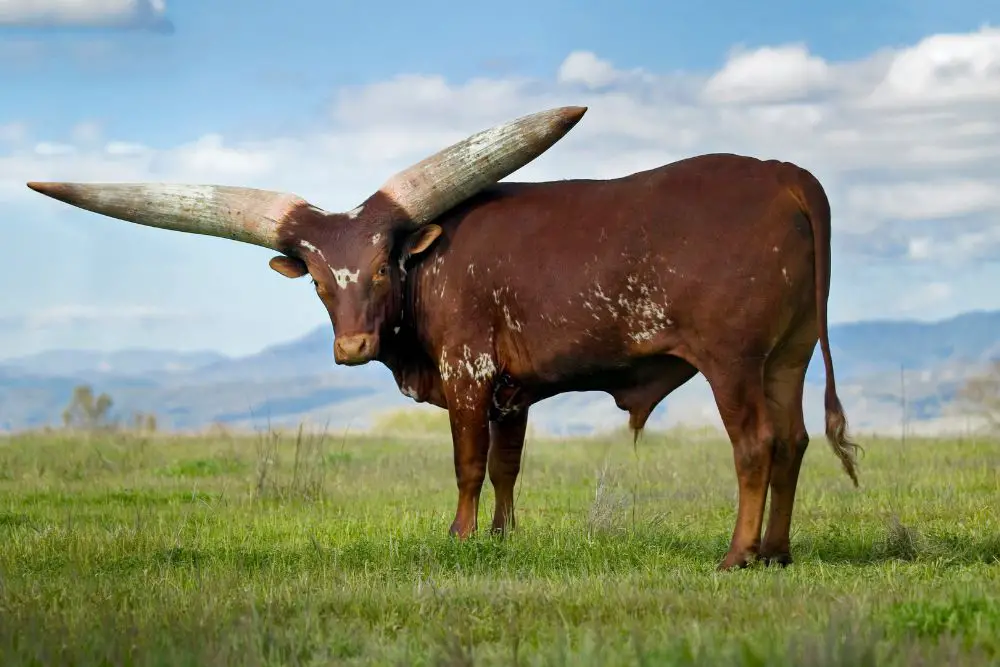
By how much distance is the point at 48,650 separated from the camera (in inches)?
217

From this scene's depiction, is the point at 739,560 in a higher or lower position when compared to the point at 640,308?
lower

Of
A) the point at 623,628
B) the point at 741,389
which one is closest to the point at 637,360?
the point at 741,389

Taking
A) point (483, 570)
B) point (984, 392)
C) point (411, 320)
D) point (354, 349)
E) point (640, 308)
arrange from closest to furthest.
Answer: point (483, 570) < point (640, 308) < point (354, 349) < point (411, 320) < point (984, 392)

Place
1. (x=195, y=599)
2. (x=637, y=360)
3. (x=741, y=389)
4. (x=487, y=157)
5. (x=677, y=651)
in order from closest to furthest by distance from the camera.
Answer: (x=677, y=651) < (x=195, y=599) < (x=741, y=389) < (x=637, y=360) < (x=487, y=157)

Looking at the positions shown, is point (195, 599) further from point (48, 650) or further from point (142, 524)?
point (142, 524)

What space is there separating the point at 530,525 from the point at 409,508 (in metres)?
1.97

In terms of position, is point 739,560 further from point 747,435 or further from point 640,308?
point 640,308

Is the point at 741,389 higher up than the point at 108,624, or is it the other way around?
the point at 741,389

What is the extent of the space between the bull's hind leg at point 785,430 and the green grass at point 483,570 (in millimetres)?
267

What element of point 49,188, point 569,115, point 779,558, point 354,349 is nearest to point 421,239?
point 354,349

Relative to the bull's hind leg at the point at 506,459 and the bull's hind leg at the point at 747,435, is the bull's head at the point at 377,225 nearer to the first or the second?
the bull's hind leg at the point at 506,459

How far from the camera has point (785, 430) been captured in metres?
8.70

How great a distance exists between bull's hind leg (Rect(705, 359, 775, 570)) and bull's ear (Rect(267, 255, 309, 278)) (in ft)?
10.8

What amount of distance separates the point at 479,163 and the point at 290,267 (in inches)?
63.9
